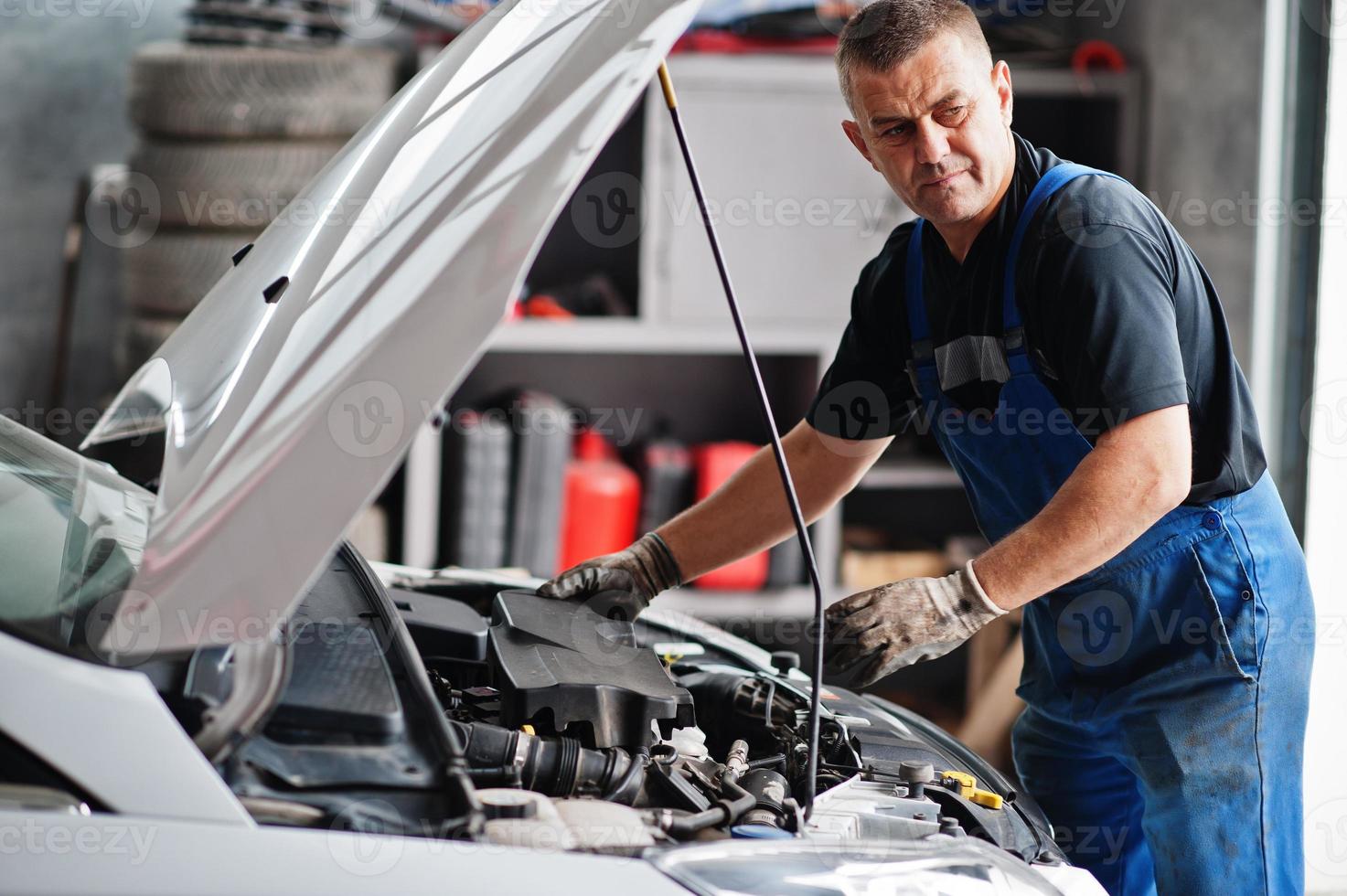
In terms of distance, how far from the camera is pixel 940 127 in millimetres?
1644

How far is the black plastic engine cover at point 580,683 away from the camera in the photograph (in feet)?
4.83

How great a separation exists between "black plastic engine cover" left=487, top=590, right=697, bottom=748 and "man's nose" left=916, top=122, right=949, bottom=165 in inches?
30.2

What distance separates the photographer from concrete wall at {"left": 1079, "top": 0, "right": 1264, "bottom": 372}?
10.5 ft

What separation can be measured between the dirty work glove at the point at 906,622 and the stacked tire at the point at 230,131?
7.85 ft

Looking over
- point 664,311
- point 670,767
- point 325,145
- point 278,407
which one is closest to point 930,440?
point 664,311

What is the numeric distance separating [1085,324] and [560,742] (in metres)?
0.83
